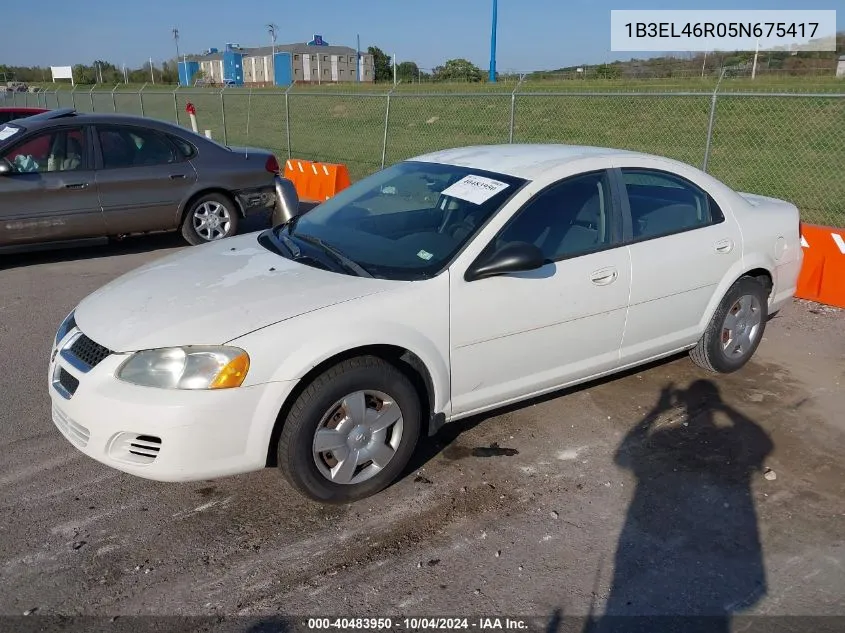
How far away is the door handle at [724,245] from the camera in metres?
4.58

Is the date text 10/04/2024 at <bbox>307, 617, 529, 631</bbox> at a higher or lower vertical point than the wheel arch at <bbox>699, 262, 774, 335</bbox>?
lower

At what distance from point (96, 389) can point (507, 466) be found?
206 cm

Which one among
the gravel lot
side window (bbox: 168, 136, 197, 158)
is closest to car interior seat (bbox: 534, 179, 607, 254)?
the gravel lot

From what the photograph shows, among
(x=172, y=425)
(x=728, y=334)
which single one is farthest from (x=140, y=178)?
(x=728, y=334)

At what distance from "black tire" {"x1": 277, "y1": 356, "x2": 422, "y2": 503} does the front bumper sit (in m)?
0.10

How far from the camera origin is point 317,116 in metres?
29.2

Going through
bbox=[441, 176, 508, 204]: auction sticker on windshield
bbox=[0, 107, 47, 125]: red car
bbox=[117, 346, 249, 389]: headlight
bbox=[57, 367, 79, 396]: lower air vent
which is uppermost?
bbox=[0, 107, 47, 125]: red car

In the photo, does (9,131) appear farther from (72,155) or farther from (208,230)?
(208,230)

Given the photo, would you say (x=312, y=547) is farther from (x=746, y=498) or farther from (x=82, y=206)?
(x=82, y=206)

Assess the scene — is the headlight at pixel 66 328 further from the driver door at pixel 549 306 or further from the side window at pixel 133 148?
the side window at pixel 133 148

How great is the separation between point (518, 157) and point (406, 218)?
2.55 feet

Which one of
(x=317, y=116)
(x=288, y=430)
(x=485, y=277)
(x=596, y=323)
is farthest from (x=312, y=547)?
(x=317, y=116)

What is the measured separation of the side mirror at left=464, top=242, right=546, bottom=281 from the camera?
3.48 meters

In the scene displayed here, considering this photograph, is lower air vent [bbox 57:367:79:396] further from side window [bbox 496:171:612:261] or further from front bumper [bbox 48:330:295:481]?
side window [bbox 496:171:612:261]
